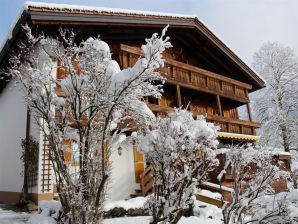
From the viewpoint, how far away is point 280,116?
2744 cm

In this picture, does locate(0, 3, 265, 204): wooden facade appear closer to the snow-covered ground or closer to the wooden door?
the wooden door

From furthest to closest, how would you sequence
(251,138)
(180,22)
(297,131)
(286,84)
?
(286,84), (297,131), (251,138), (180,22)

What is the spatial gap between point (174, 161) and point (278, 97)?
84.0 ft

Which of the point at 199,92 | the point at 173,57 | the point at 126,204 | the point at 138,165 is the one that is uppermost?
the point at 173,57

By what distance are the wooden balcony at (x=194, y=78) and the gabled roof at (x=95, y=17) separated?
140cm

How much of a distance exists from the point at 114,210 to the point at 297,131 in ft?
68.4

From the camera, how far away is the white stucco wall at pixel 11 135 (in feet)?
45.7

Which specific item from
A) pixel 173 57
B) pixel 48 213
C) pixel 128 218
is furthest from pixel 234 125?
pixel 48 213

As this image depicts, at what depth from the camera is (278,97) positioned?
29.3 meters

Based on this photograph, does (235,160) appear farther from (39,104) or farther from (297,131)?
(297,131)

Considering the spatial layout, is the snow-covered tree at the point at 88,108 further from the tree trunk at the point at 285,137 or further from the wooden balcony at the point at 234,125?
the tree trunk at the point at 285,137

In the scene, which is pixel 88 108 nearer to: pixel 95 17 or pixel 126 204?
pixel 126 204

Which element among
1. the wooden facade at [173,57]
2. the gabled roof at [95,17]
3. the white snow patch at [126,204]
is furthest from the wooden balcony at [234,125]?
the white snow patch at [126,204]

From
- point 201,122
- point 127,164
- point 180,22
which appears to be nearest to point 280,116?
point 180,22
